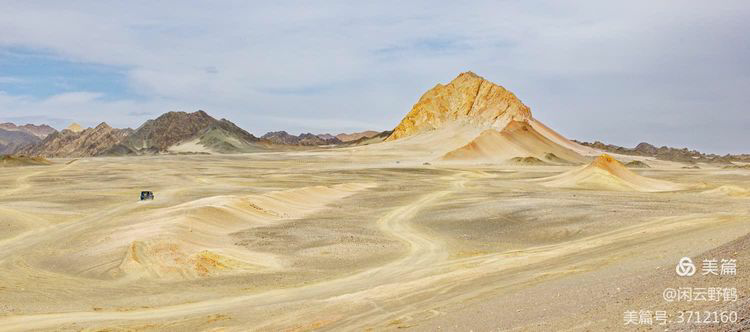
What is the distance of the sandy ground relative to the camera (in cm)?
1416

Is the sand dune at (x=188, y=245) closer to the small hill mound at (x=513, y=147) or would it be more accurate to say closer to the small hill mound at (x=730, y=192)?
the small hill mound at (x=730, y=192)

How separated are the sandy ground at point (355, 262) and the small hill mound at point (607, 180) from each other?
17542 mm

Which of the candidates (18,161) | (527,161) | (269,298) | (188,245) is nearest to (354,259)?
(188,245)

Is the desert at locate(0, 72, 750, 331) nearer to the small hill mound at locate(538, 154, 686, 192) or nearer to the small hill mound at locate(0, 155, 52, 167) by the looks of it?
the small hill mound at locate(538, 154, 686, 192)

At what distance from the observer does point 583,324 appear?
11094 millimetres

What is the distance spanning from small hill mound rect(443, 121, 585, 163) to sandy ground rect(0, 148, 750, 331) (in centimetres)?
10145

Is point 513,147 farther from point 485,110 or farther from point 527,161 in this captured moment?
point 485,110

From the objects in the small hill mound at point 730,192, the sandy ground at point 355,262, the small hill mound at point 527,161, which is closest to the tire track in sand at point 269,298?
the sandy ground at point 355,262

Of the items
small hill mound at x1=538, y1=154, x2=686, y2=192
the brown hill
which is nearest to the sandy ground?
small hill mound at x1=538, y1=154, x2=686, y2=192

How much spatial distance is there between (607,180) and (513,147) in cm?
9623

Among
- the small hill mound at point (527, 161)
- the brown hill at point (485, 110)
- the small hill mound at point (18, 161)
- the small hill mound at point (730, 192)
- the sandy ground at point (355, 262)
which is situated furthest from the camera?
the brown hill at point (485, 110)

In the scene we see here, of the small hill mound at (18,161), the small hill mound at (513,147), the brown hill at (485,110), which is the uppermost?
the brown hill at (485,110)

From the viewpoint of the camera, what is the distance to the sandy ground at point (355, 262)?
1416 cm

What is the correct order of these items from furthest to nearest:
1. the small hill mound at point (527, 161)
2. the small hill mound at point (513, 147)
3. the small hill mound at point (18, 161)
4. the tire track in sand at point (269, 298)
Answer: the small hill mound at point (513, 147) < the small hill mound at point (527, 161) < the small hill mound at point (18, 161) < the tire track in sand at point (269, 298)
